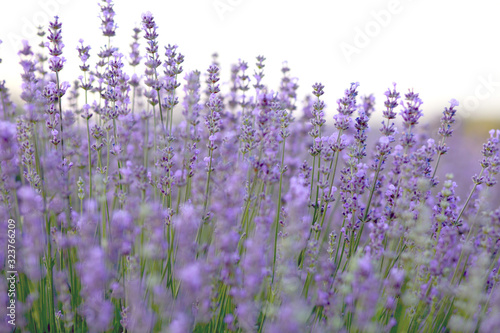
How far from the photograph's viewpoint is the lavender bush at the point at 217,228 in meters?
1.53

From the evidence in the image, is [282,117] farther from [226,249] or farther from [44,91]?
[44,91]

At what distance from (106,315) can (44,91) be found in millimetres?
1515

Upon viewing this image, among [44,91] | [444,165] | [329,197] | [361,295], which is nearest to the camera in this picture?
[361,295]

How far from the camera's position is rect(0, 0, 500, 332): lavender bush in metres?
1.53

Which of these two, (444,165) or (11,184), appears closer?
(11,184)

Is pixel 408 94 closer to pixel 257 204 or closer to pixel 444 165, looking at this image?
pixel 257 204

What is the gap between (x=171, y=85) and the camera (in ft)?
8.45

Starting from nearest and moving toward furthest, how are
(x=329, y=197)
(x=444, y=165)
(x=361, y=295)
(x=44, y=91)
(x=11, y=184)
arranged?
(x=361, y=295) < (x=11, y=184) < (x=44, y=91) < (x=329, y=197) < (x=444, y=165)

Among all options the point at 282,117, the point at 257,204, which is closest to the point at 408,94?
the point at 282,117

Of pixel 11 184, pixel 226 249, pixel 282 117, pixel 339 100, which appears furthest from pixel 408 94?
pixel 11 184

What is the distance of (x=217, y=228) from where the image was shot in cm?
163

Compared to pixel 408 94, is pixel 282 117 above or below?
below

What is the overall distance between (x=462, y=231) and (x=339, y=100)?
1112mm

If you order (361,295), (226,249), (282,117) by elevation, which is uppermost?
(282,117)
